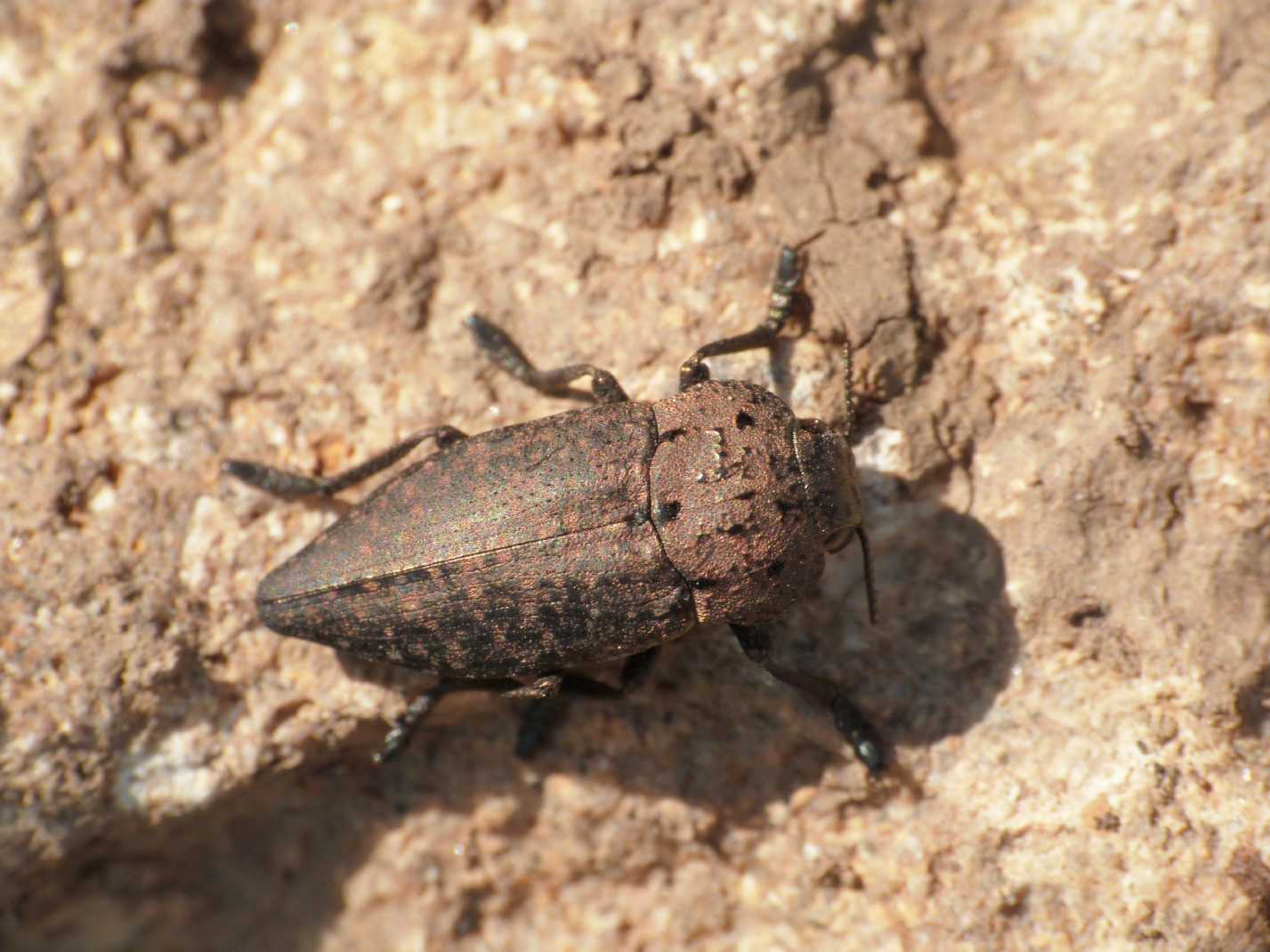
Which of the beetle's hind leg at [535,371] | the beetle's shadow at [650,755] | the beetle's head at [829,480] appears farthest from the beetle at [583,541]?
the beetle's shadow at [650,755]

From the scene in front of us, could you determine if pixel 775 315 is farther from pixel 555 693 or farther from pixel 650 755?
pixel 650 755

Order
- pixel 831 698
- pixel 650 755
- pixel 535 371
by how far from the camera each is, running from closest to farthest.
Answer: pixel 831 698 < pixel 535 371 < pixel 650 755

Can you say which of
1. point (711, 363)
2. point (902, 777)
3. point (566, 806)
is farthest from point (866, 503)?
point (566, 806)

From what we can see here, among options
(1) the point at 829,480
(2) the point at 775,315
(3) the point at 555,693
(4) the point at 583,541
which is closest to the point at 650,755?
(3) the point at 555,693

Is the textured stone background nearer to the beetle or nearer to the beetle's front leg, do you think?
the beetle's front leg

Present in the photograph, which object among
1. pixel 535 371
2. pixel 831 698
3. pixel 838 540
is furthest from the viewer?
pixel 535 371

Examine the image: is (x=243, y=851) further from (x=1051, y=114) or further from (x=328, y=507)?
A: (x=1051, y=114)
